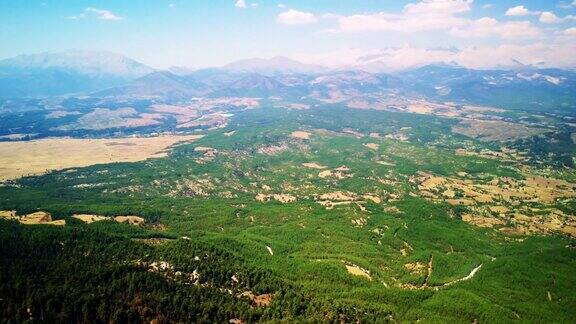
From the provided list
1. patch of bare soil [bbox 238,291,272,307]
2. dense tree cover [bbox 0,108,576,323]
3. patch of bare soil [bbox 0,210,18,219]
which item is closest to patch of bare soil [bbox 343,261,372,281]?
dense tree cover [bbox 0,108,576,323]

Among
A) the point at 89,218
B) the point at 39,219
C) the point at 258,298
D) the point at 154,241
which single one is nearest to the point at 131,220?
the point at 89,218

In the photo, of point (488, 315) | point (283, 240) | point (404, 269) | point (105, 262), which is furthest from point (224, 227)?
point (488, 315)

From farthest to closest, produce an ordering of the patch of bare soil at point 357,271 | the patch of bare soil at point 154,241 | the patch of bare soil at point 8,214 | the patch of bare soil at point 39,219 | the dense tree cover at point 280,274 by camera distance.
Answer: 1. the patch of bare soil at point 8,214
2. the patch of bare soil at point 39,219
3. the patch of bare soil at point 154,241
4. the patch of bare soil at point 357,271
5. the dense tree cover at point 280,274

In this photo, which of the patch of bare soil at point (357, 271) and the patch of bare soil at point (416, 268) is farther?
the patch of bare soil at point (416, 268)

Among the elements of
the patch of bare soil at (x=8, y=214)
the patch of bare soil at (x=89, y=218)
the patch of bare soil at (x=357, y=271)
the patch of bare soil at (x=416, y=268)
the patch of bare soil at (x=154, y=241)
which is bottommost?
the patch of bare soil at (x=416, y=268)

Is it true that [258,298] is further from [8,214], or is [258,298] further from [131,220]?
[8,214]

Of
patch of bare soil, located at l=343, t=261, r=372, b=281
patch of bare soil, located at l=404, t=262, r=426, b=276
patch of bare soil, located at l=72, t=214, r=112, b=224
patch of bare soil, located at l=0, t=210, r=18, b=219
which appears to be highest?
patch of bare soil, located at l=0, t=210, r=18, b=219

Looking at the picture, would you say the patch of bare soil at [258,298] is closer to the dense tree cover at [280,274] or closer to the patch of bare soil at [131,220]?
the dense tree cover at [280,274]

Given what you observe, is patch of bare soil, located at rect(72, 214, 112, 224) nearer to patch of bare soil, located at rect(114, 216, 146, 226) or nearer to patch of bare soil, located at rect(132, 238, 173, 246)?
patch of bare soil, located at rect(114, 216, 146, 226)

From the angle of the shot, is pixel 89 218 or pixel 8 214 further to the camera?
pixel 8 214

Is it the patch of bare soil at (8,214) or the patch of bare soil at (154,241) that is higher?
the patch of bare soil at (8,214)

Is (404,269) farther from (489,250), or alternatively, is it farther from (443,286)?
(489,250)

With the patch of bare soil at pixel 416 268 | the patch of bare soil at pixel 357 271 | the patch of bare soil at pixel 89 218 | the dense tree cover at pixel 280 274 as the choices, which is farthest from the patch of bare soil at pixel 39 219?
the patch of bare soil at pixel 416 268
